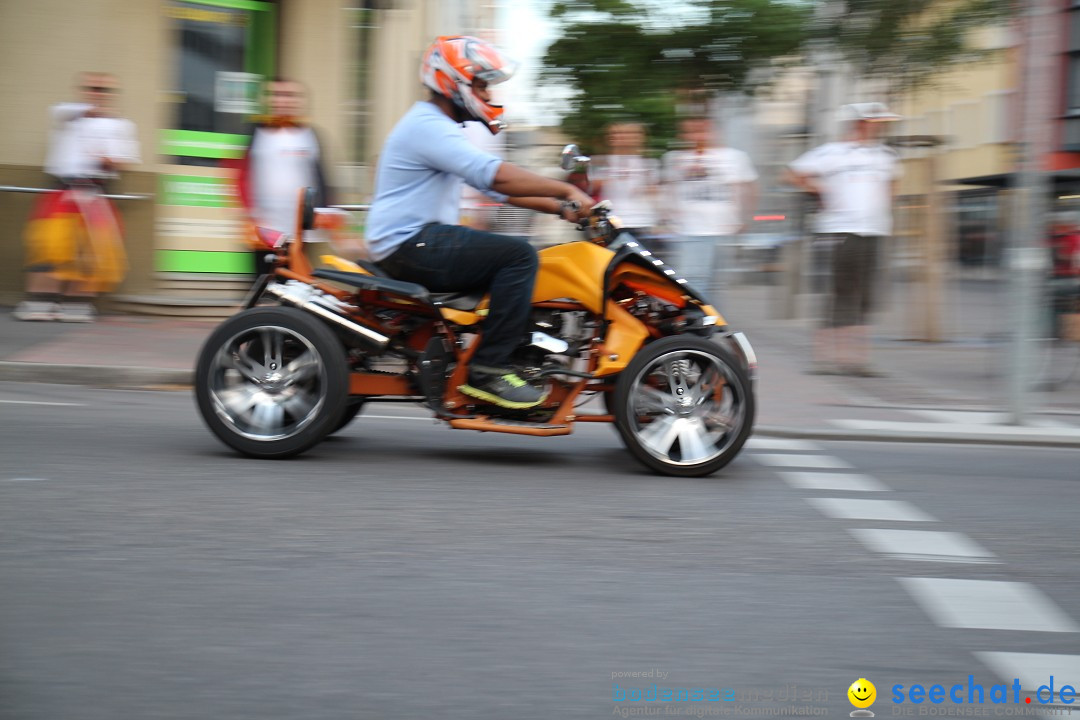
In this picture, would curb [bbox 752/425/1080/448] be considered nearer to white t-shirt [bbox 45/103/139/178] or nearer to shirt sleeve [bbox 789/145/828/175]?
shirt sleeve [bbox 789/145/828/175]

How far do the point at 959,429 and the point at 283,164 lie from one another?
516 centimetres

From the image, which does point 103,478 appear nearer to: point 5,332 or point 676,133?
point 5,332

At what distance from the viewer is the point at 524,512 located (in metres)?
5.54

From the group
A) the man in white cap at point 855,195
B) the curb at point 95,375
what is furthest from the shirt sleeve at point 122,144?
the man in white cap at point 855,195

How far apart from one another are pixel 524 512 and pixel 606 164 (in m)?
6.18

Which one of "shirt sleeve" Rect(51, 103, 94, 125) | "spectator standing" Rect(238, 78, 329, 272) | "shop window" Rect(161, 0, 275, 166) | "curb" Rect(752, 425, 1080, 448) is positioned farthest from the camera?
"shop window" Rect(161, 0, 275, 166)

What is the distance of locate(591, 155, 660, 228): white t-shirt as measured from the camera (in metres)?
11.0

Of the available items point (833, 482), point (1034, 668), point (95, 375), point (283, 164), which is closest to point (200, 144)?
point (283, 164)

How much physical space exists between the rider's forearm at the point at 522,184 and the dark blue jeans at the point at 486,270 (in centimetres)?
25

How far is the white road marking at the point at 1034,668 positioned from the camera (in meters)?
3.67

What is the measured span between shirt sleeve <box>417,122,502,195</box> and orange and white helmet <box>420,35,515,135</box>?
0.16 metres

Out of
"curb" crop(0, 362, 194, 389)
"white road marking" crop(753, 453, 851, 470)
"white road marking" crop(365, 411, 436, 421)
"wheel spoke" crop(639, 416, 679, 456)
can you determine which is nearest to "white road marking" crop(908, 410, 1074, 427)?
"white road marking" crop(753, 453, 851, 470)

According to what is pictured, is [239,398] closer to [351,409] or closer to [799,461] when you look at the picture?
[351,409]

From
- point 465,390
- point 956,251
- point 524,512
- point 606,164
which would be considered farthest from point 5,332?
point 956,251
